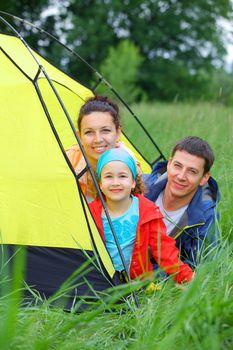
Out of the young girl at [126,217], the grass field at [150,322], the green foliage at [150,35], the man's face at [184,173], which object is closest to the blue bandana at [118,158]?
the young girl at [126,217]

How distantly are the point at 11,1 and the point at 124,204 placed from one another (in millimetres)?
19589

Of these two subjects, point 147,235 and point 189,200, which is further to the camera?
point 189,200

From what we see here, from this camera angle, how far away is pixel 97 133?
10.0 ft

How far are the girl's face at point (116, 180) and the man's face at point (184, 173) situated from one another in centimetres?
31

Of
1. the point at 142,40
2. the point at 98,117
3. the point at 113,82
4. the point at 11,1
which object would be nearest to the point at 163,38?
the point at 142,40

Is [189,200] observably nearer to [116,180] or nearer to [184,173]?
[184,173]

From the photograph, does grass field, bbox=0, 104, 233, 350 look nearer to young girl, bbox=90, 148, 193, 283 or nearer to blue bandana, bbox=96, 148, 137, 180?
young girl, bbox=90, 148, 193, 283

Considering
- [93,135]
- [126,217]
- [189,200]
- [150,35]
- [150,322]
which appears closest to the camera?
[150,322]

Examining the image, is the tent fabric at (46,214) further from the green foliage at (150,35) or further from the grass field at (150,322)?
the green foliage at (150,35)

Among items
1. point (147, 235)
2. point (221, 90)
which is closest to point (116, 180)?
point (147, 235)

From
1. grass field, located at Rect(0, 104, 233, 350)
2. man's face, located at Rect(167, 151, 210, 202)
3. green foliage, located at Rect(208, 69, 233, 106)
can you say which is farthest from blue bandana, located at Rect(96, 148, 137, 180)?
green foliage, located at Rect(208, 69, 233, 106)

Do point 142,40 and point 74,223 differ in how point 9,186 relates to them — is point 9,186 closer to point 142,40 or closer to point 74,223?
point 74,223

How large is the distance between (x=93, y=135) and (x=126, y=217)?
1.99 feet

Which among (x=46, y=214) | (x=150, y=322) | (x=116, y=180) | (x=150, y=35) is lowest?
(x=150, y=322)
